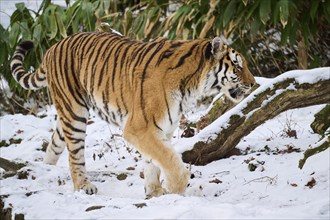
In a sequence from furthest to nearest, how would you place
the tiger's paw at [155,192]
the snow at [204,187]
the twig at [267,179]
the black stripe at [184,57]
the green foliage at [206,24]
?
1. the green foliage at [206,24]
2. the tiger's paw at [155,192]
3. the black stripe at [184,57]
4. the twig at [267,179]
5. the snow at [204,187]

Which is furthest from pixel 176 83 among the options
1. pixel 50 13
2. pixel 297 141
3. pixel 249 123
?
pixel 50 13

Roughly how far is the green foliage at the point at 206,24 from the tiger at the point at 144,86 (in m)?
2.41

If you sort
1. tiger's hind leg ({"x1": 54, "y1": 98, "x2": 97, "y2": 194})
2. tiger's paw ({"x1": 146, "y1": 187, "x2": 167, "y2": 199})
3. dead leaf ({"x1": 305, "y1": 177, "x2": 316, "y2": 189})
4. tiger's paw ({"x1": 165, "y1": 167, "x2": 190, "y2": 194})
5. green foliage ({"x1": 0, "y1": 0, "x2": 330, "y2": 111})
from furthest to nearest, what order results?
green foliage ({"x1": 0, "y1": 0, "x2": 330, "y2": 111}) < tiger's hind leg ({"x1": 54, "y1": 98, "x2": 97, "y2": 194}) < tiger's paw ({"x1": 146, "y1": 187, "x2": 167, "y2": 199}) < tiger's paw ({"x1": 165, "y1": 167, "x2": 190, "y2": 194}) < dead leaf ({"x1": 305, "y1": 177, "x2": 316, "y2": 189})

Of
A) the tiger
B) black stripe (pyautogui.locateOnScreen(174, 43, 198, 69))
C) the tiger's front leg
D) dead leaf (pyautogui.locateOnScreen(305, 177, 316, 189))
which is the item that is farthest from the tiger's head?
dead leaf (pyautogui.locateOnScreen(305, 177, 316, 189))

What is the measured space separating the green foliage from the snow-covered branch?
1892mm

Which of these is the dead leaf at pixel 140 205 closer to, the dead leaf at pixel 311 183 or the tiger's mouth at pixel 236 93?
the dead leaf at pixel 311 183

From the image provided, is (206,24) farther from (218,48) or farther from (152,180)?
(152,180)

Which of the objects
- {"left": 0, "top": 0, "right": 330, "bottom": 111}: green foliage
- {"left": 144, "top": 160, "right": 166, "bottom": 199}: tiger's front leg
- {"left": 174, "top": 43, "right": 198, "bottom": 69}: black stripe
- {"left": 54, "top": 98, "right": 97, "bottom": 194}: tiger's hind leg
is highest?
{"left": 0, "top": 0, "right": 330, "bottom": 111}: green foliage

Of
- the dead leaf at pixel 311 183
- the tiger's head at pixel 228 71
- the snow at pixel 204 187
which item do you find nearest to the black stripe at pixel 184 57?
the tiger's head at pixel 228 71

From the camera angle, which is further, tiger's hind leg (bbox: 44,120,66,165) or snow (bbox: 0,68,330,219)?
tiger's hind leg (bbox: 44,120,66,165)

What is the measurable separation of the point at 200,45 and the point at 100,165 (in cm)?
190

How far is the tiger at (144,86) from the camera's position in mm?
4250

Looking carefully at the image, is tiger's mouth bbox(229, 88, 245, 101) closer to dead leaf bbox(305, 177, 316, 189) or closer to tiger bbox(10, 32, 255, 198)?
tiger bbox(10, 32, 255, 198)

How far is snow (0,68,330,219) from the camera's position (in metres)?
3.34
